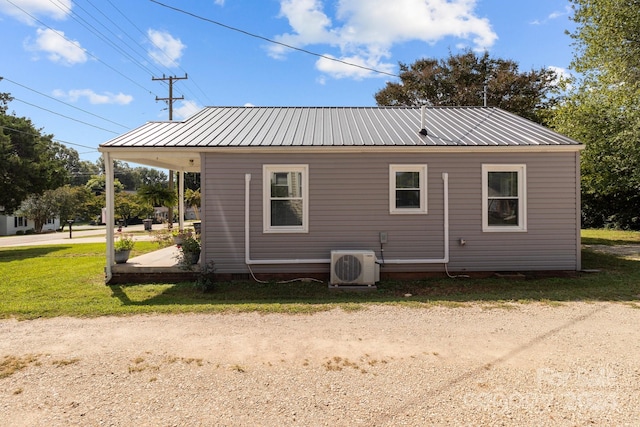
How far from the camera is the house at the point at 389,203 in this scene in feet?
25.0

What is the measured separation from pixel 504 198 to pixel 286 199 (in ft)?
16.0

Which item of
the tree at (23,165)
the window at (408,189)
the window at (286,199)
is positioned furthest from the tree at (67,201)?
the window at (408,189)

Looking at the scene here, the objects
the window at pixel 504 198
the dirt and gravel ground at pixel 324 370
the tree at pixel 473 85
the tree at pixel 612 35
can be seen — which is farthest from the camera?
the tree at pixel 473 85

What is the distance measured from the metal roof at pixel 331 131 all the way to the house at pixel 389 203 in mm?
88

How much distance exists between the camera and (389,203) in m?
7.70

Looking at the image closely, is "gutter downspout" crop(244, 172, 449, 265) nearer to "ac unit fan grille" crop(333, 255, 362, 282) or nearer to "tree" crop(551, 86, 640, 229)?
"ac unit fan grille" crop(333, 255, 362, 282)

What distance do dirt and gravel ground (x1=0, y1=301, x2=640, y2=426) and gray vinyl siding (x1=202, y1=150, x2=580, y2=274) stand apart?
2440mm

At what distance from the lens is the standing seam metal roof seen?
771 cm

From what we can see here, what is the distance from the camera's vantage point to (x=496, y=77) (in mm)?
19250

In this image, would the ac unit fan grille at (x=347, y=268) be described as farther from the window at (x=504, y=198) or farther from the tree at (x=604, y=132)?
the tree at (x=604, y=132)

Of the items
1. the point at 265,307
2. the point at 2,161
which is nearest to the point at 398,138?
the point at 265,307

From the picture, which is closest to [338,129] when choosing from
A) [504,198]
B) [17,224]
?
[504,198]

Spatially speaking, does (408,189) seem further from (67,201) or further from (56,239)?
(67,201)

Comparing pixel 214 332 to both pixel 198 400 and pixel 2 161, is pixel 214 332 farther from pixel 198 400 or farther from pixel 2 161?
pixel 2 161
